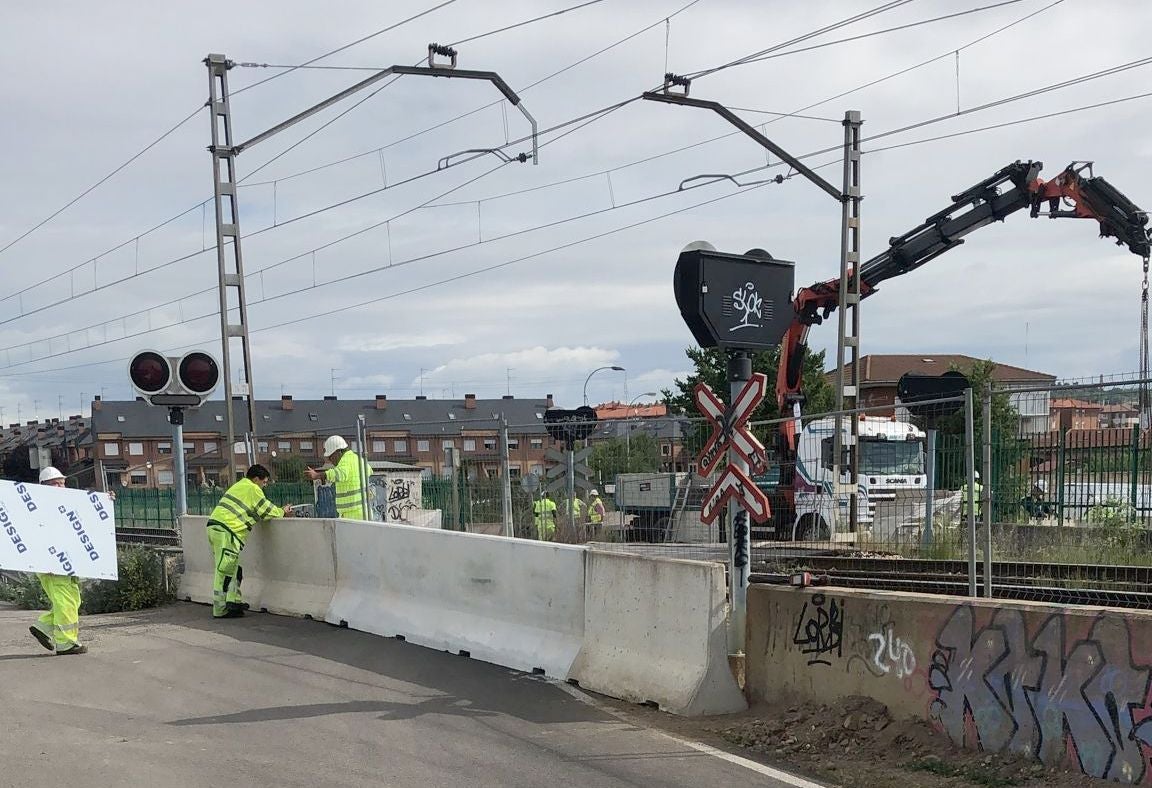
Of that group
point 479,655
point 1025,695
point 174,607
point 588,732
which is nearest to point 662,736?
point 588,732

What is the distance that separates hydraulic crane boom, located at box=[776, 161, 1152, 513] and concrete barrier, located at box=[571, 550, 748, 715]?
39.9 feet

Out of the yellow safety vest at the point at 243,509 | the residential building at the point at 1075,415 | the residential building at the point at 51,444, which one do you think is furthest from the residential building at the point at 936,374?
the residential building at the point at 51,444

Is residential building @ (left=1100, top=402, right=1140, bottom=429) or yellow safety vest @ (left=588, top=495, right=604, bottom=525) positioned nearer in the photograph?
residential building @ (left=1100, top=402, right=1140, bottom=429)

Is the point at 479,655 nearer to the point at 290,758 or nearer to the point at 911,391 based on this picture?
the point at 290,758

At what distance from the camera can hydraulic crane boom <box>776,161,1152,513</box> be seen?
64.4ft

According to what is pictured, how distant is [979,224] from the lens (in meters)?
21.9

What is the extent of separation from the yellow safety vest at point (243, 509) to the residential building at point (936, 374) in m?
6.92

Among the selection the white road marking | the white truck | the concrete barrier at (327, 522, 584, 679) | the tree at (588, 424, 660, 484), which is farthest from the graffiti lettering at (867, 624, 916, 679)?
the tree at (588, 424, 660, 484)

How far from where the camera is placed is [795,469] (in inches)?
402

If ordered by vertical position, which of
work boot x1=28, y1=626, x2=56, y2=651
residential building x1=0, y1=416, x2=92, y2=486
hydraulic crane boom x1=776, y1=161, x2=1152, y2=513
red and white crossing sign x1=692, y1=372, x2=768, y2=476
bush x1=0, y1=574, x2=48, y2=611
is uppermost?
hydraulic crane boom x1=776, y1=161, x2=1152, y2=513

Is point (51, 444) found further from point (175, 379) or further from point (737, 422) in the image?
point (737, 422)

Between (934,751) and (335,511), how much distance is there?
29.9 ft

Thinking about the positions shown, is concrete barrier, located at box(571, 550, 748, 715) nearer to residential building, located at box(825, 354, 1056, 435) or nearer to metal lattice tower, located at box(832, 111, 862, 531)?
residential building, located at box(825, 354, 1056, 435)

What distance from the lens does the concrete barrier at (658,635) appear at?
8.10m
